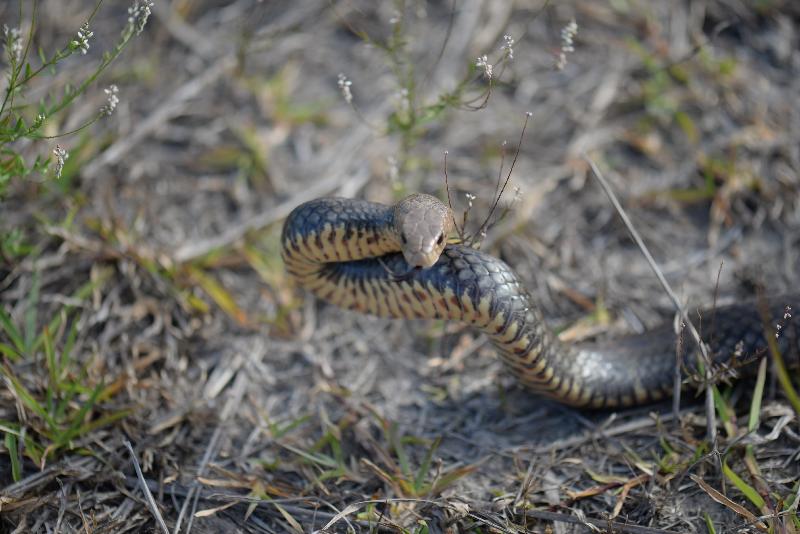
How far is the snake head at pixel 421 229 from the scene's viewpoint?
11.8 ft

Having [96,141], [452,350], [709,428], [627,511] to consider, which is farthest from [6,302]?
[709,428]

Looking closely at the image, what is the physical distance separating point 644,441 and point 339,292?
1881 millimetres

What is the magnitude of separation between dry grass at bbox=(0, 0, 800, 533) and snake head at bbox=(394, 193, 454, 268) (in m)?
0.83

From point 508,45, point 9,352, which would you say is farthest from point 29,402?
point 508,45

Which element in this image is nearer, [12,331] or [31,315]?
[12,331]

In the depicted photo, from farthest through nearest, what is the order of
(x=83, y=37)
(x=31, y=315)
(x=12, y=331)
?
(x=31, y=315) < (x=12, y=331) < (x=83, y=37)

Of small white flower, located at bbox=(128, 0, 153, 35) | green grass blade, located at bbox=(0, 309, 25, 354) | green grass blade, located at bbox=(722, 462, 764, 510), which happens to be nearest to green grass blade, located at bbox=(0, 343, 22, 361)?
green grass blade, located at bbox=(0, 309, 25, 354)

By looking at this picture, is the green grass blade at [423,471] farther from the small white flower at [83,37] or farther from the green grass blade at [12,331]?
the small white flower at [83,37]

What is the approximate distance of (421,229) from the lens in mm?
3676

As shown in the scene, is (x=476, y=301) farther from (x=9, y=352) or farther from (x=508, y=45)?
(x=9, y=352)

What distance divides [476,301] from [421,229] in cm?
44

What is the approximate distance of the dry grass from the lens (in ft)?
13.0

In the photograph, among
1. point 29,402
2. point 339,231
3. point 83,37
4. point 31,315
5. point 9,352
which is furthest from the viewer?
point 31,315

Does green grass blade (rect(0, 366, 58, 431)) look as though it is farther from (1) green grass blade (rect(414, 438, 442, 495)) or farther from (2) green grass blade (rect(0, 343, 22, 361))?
(1) green grass blade (rect(414, 438, 442, 495))
